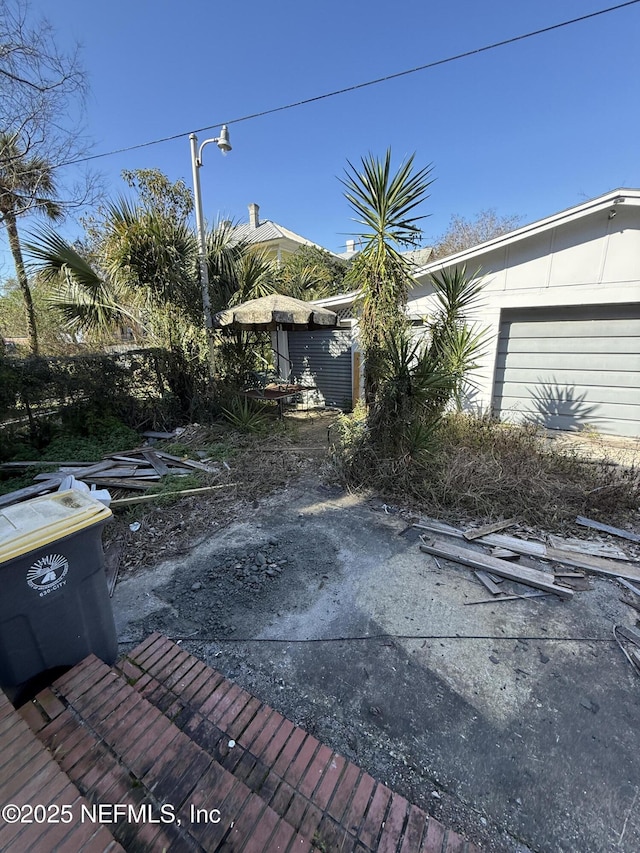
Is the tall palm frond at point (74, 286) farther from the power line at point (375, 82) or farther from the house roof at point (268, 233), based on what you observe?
the house roof at point (268, 233)

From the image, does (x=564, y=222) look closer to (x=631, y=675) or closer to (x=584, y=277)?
(x=584, y=277)

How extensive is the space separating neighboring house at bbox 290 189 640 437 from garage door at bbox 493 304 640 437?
1cm

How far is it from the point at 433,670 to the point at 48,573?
2007mm

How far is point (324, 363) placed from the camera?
858 centimetres

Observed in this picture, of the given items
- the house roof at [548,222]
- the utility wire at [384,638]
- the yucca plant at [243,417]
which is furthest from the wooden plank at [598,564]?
the house roof at [548,222]

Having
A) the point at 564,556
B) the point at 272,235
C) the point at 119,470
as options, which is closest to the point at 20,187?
the point at 119,470

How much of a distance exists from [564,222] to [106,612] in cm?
712

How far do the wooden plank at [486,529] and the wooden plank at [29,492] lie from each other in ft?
14.9

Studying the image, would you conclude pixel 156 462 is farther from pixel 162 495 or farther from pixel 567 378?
pixel 567 378

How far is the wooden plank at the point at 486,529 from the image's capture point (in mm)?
3244

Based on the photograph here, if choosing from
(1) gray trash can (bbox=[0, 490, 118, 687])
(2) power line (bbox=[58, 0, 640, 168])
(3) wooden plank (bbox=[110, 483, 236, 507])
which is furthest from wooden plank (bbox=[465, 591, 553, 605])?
(2) power line (bbox=[58, 0, 640, 168])

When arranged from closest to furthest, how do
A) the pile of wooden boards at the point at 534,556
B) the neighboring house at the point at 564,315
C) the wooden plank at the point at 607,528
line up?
the pile of wooden boards at the point at 534,556 → the wooden plank at the point at 607,528 → the neighboring house at the point at 564,315

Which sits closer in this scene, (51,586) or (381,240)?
(51,586)

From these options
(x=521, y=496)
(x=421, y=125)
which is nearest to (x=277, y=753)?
(x=521, y=496)
